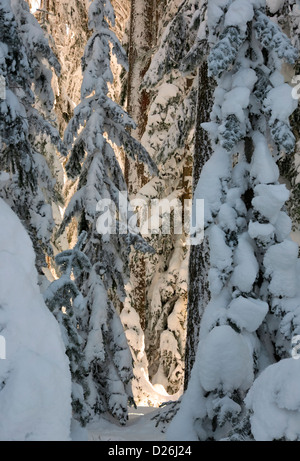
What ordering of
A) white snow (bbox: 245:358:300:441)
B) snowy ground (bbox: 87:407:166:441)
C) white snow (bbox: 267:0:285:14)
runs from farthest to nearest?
white snow (bbox: 267:0:285:14) < snowy ground (bbox: 87:407:166:441) < white snow (bbox: 245:358:300:441)

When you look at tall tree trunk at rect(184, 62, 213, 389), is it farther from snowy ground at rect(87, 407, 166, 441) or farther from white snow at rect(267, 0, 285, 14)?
white snow at rect(267, 0, 285, 14)

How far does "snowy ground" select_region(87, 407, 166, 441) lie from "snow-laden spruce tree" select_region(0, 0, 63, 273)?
2616 mm

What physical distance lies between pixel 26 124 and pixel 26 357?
4.86 m

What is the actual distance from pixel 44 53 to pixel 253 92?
4574 mm

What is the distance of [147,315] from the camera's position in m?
13.6

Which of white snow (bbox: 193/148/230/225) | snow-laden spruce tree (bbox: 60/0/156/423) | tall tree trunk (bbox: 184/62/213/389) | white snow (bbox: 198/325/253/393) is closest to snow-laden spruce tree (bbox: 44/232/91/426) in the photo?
white snow (bbox: 198/325/253/393)

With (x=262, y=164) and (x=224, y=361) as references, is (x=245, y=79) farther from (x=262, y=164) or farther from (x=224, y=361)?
(x=224, y=361)

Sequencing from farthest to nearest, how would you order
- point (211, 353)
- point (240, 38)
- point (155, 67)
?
point (155, 67) < point (240, 38) < point (211, 353)

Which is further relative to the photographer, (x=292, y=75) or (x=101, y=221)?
(x=101, y=221)

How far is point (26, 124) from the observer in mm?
7398

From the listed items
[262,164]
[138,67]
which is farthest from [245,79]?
[138,67]

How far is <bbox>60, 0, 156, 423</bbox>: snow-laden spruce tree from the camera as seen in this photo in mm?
9641
